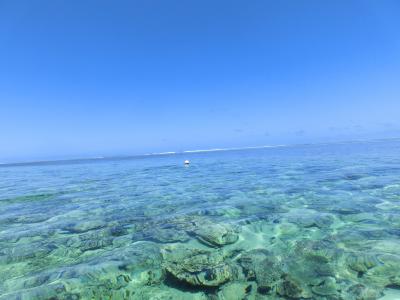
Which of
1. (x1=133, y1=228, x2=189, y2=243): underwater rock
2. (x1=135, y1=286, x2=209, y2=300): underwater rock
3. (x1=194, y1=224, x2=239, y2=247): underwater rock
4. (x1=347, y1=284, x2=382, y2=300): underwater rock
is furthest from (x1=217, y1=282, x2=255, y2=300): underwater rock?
(x1=133, y1=228, x2=189, y2=243): underwater rock

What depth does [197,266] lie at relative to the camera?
477 cm

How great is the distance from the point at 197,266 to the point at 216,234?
1.70 m

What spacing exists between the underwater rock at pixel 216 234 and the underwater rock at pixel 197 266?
50 cm

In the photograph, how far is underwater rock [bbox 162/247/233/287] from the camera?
4363mm

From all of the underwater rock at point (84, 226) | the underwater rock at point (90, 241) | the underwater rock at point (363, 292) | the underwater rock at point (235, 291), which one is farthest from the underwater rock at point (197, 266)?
the underwater rock at point (84, 226)

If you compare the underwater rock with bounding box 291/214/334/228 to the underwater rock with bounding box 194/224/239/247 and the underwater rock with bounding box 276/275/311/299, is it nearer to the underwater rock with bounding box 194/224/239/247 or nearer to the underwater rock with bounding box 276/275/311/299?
the underwater rock with bounding box 194/224/239/247

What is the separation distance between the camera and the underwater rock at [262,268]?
4.30 metres

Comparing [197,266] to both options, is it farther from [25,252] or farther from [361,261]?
[25,252]

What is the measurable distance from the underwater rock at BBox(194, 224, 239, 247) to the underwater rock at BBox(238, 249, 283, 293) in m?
0.79

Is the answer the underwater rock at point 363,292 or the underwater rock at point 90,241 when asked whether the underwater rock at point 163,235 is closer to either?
the underwater rock at point 90,241

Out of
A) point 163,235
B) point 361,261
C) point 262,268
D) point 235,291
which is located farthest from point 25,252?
point 361,261

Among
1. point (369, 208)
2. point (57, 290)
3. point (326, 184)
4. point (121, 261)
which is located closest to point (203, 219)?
point (121, 261)

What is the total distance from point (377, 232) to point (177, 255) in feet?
15.3

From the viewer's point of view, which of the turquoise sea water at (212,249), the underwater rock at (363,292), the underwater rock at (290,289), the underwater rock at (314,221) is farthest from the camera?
the underwater rock at (314,221)
